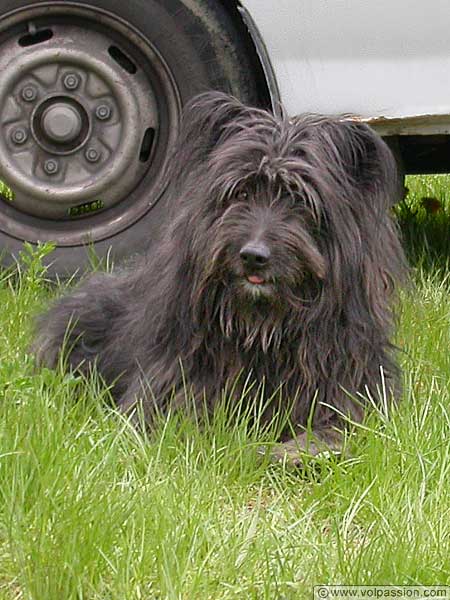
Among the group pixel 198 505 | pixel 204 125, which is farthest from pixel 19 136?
pixel 198 505

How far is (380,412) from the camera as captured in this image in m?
3.92

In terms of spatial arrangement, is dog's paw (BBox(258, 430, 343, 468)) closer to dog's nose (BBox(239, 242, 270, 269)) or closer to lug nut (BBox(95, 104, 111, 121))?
dog's nose (BBox(239, 242, 270, 269))

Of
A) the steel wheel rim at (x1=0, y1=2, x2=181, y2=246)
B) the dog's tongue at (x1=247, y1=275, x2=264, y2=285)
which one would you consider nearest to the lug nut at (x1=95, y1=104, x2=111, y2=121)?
the steel wheel rim at (x1=0, y1=2, x2=181, y2=246)

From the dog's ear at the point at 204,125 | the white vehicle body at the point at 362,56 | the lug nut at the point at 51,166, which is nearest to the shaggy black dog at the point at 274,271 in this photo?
the dog's ear at the point at 204,125

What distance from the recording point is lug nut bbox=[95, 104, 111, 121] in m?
5.23

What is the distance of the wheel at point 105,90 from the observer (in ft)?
16.9

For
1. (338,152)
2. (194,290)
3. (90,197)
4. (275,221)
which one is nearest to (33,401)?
(194,290)

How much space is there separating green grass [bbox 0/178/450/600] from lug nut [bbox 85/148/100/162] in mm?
1220

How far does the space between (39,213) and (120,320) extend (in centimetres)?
106

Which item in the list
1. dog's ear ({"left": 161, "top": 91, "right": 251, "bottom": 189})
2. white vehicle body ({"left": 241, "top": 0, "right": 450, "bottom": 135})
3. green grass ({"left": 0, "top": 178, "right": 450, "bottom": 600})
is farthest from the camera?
white vehicle body ({"left": 241, "top": 0, "right": 450, "bottom": 135})

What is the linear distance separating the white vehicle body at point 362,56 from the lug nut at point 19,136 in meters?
1.08

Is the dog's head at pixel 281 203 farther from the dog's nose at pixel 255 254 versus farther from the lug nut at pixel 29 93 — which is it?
the lug nut at pixel 29 93

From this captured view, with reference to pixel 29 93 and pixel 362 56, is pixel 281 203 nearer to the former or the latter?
pixel 362 56

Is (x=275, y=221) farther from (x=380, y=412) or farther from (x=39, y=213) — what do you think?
(x=39, y=213)
